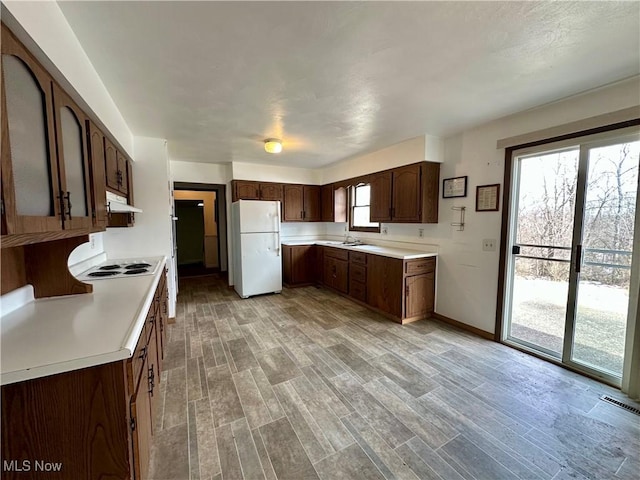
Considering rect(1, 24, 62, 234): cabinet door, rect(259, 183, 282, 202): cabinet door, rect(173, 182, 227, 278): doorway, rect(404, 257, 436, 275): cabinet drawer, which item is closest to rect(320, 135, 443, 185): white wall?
rect(259, 183, 282, 202): cabinet door

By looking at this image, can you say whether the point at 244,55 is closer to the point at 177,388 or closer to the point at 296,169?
the point at 177,388

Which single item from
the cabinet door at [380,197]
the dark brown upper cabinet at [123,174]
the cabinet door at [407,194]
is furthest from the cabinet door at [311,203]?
the dark brown upper cabinet at [123,174]

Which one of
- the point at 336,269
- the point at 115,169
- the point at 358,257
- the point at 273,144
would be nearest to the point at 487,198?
the point at 358,257

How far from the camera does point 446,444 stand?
1.64 m

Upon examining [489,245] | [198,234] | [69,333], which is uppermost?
[489,245]

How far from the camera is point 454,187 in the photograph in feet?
11.1

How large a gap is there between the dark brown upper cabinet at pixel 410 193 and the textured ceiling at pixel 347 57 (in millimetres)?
751

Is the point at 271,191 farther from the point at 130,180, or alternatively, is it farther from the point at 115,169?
the point at 115,169

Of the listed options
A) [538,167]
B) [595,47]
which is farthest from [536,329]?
[595,47]

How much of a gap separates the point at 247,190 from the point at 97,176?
3216mm

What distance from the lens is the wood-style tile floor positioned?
59.4 inches

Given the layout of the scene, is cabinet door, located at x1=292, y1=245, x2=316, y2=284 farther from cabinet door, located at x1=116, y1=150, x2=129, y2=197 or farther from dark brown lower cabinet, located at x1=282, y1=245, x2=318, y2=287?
cabinet door, located at x1=116, y1=150, x2=129, y2=197

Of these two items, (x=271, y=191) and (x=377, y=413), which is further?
(x=271, y=191)

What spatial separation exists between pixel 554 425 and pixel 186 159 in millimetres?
5676
